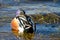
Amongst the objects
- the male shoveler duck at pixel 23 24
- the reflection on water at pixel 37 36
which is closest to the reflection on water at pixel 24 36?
the reflection on water at pixel 37 36

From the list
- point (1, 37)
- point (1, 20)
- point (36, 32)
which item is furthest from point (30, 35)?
point (1, 20)

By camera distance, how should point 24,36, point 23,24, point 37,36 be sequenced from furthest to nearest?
point 23,24 < point 24,36 < point 37,36

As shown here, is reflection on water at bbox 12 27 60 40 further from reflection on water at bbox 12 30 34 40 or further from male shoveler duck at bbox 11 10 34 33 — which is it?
male shoveler duck at bbox 11 10 34 33

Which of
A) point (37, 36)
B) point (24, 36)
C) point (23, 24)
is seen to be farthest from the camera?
point (23, 24)

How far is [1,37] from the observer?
9.73 metres

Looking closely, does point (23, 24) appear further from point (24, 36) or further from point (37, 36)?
point (37, 36)

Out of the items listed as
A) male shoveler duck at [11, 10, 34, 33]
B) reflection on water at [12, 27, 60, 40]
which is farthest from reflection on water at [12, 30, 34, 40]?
male shoveler duck at [11, 10, 34, 33]

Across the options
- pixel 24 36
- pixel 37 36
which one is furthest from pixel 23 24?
pixel 37 36

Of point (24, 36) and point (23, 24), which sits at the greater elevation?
point (23, 24)

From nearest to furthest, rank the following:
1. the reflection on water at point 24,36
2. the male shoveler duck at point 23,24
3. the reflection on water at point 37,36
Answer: the reflection on water at point 37,36, the reflection on water at point 24,36, the male shoveler duck at point 23,24

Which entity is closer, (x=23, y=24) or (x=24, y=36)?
(x=24, y=36)

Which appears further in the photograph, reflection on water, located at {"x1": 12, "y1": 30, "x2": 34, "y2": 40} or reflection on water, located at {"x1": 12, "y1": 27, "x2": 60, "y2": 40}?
reflection on water, located at {"x1": 12, "y1": 30, "x2": 34, "y2": 40}

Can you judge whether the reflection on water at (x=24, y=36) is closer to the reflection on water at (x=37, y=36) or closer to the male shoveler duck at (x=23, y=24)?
the reflection on water at (x=37, y=36)

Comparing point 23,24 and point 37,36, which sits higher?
point 23,24
